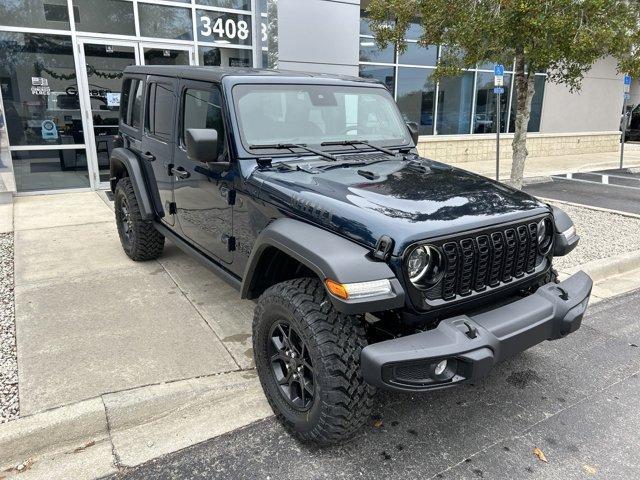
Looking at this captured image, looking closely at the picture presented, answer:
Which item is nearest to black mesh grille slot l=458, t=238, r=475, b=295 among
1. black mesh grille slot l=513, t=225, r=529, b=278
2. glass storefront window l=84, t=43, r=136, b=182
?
black mesh grille slot l=513, t=225, r=529, b=278

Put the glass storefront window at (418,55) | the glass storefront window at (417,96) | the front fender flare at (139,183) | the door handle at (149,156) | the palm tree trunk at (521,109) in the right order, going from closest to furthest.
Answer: the door handle at (149,156) → the front fender flare at (139,183) → the palm tree trunk at (521,109) → the glass storefront window at (418,55) → the glass storefront window at (417,96)

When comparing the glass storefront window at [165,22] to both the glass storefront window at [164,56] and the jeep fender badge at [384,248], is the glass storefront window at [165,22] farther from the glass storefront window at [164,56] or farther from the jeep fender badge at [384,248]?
the jeep fender badge at [384,248]

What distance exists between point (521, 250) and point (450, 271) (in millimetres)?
594

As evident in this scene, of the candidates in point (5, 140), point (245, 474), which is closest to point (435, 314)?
point (245, 474)

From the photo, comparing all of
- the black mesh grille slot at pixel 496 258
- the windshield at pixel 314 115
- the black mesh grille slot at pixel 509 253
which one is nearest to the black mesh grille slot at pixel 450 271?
the black mesh grille slot at pixel 496 258

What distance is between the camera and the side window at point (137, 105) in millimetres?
4922

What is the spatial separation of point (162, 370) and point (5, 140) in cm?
672

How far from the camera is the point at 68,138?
8.88 meters

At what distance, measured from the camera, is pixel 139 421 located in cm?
293

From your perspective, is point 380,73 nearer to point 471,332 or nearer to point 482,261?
point 482,261

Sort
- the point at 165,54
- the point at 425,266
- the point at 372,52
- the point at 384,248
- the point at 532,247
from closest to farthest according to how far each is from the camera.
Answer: the point at 384,248 → the point at 425,266 → the point at 532,247 → the point at 165,54 → the point at 372,52

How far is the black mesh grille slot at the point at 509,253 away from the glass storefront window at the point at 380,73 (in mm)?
10382

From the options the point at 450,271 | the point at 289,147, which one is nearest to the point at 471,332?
the point at 450,271

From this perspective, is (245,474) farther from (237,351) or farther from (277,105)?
(277,105)
